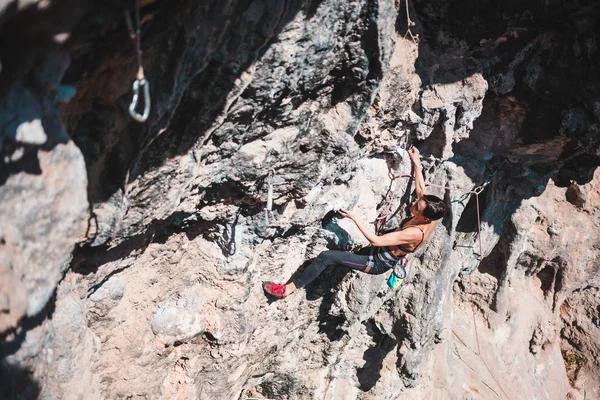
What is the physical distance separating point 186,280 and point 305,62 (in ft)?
6.05

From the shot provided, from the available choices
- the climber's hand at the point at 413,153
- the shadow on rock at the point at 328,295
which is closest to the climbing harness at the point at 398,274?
the shadow on rock at the point at 328,295

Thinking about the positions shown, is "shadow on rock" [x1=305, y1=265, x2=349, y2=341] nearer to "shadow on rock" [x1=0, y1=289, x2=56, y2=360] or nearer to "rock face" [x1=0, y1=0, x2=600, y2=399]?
"rock face" [x1=0, y1=0, x2=600, y2=399]

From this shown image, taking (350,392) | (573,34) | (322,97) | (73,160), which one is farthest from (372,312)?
(73,160)

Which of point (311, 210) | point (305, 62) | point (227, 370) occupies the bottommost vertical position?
point (227, 370)

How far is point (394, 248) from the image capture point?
12.9 ft

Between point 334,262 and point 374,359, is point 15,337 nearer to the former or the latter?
point 334,262

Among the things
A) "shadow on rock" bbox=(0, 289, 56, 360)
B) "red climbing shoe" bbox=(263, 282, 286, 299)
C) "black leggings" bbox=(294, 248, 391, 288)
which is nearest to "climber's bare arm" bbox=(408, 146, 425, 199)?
"black leggings" bbox=(294, 248, 391, 288)

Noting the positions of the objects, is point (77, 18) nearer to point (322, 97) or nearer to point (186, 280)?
point (322, 97)

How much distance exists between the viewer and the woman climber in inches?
144

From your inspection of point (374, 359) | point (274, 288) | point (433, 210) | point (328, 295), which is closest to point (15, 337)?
point (274, 288)

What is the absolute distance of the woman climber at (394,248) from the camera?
3.66 metres

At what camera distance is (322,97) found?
3.13m

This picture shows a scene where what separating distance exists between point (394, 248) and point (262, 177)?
1.39 meters

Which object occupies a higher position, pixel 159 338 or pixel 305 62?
pixel 305 62
